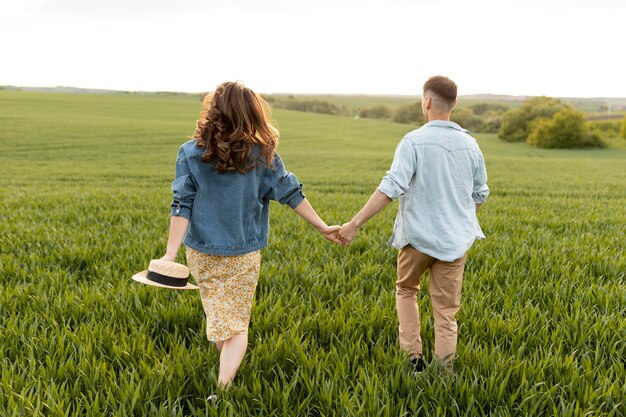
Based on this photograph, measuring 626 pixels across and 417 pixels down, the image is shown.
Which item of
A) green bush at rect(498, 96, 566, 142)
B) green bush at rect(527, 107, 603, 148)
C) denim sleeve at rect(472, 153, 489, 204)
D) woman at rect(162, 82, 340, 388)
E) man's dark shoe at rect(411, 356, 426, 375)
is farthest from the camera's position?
green bush at rect(498, 96, 566, 142)

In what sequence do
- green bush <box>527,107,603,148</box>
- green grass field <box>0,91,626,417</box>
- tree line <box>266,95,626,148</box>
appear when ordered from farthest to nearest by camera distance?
→ tree line <box>266,95,626,148</box>
green bush <box>527,107,603,148</box>
green grass field <box>0,91,626,417</box>

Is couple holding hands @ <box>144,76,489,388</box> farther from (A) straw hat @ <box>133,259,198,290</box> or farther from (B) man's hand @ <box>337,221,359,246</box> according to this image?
(A) straw hat @ <box>133,259,198,290</box>

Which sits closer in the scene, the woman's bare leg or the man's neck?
the woman's bare leg

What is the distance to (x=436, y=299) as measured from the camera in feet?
8.84

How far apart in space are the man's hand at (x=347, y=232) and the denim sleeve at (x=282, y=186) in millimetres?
361

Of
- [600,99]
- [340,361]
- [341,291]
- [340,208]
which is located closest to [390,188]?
[340,361]

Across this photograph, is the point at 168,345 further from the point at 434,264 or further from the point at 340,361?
the point at 434,264

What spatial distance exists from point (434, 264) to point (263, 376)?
116cm

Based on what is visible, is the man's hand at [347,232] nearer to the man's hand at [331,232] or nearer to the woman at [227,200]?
the man's hand at [331,232]

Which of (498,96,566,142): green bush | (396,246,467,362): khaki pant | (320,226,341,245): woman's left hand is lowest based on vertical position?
(396,246,467,362): khaki pant

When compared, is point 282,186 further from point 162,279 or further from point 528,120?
point 528,120

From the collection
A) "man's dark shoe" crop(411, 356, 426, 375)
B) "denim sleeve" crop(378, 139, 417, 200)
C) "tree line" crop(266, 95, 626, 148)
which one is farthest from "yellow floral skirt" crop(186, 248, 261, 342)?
"tree line" crop(266, 95, 626, 148)

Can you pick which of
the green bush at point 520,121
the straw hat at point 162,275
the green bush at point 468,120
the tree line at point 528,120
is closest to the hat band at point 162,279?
the straw hat at point 162,275

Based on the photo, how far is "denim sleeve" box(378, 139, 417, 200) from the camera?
8.24 feet
